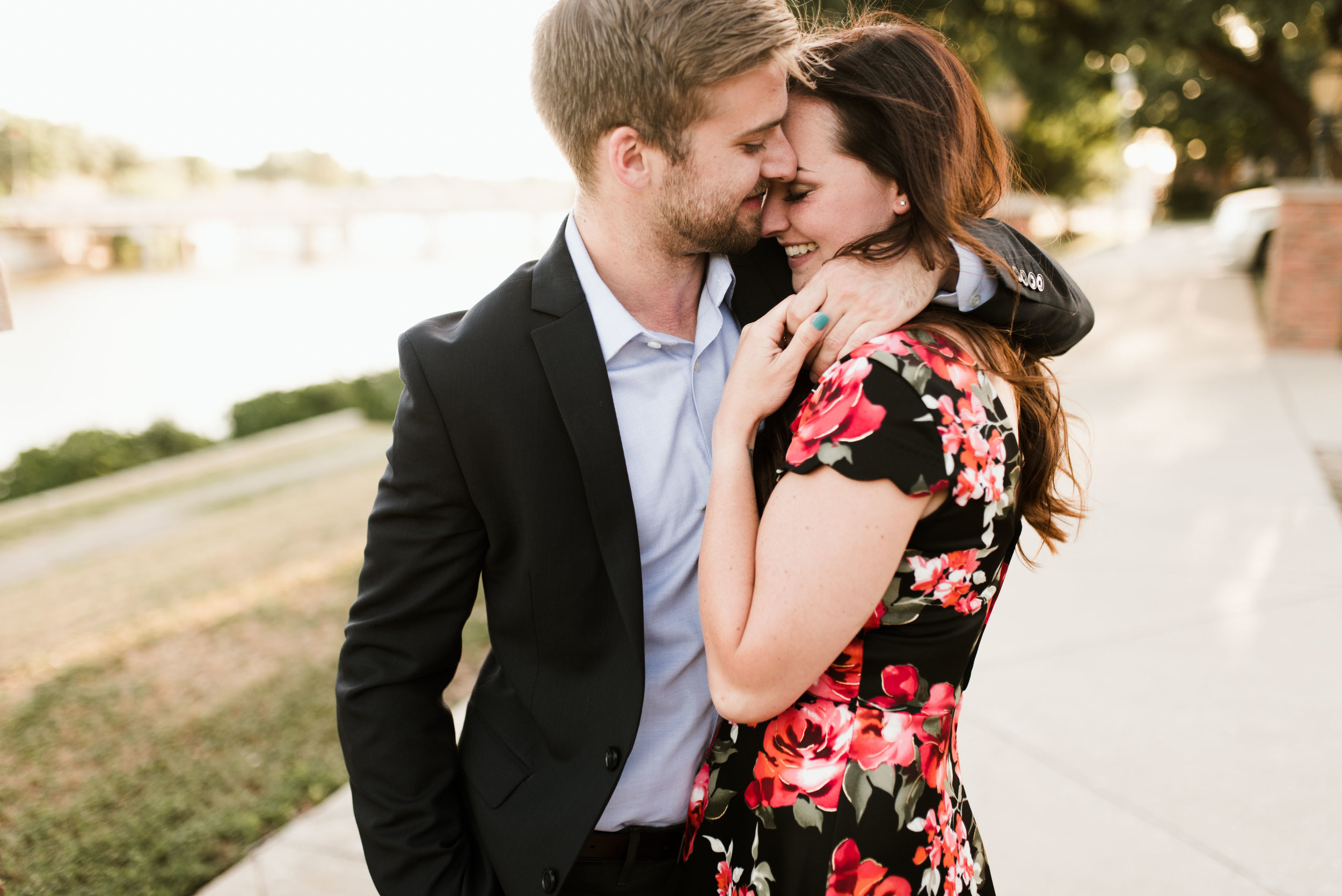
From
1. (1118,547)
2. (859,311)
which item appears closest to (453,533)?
(859,311)

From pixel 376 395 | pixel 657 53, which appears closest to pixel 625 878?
pixel 657 53

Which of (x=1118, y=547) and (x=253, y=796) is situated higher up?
(x=1118, y=547)

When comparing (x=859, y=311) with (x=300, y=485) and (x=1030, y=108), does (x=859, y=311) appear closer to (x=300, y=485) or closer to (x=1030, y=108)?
(x=300, y=485)

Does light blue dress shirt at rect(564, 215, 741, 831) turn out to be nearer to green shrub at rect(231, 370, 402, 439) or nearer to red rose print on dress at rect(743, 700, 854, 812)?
red rose print on dress at rect(743, 700, 854, 812)

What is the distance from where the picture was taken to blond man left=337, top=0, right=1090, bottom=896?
1.44 metres

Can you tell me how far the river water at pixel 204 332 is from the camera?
46.5 ft

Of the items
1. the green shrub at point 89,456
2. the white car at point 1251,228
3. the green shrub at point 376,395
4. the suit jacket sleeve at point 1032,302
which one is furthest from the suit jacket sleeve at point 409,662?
the white car at point 1251,228

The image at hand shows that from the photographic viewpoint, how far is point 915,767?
141 centimetres

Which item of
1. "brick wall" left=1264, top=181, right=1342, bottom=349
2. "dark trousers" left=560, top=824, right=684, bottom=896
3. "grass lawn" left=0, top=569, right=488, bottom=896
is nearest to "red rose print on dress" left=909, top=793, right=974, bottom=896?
"dark trousers" left=560, top=824, right=684, bottom=896

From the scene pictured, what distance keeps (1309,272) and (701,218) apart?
479 inches

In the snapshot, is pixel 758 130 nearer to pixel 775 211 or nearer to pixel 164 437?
pixel 775 211

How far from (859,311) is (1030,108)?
1900cm

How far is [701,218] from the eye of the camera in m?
1.55

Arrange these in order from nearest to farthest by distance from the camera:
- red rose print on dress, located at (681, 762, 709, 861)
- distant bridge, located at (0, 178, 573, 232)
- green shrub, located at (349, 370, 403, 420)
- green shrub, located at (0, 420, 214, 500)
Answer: red rose print on dress, located at (681, 762, 709, 861)
green shrub, located at (0, 420, 214, 500)
green shrub, located at (349, 370, 403, 420)
distant bridge, located at (0, 178, 573, 232)
